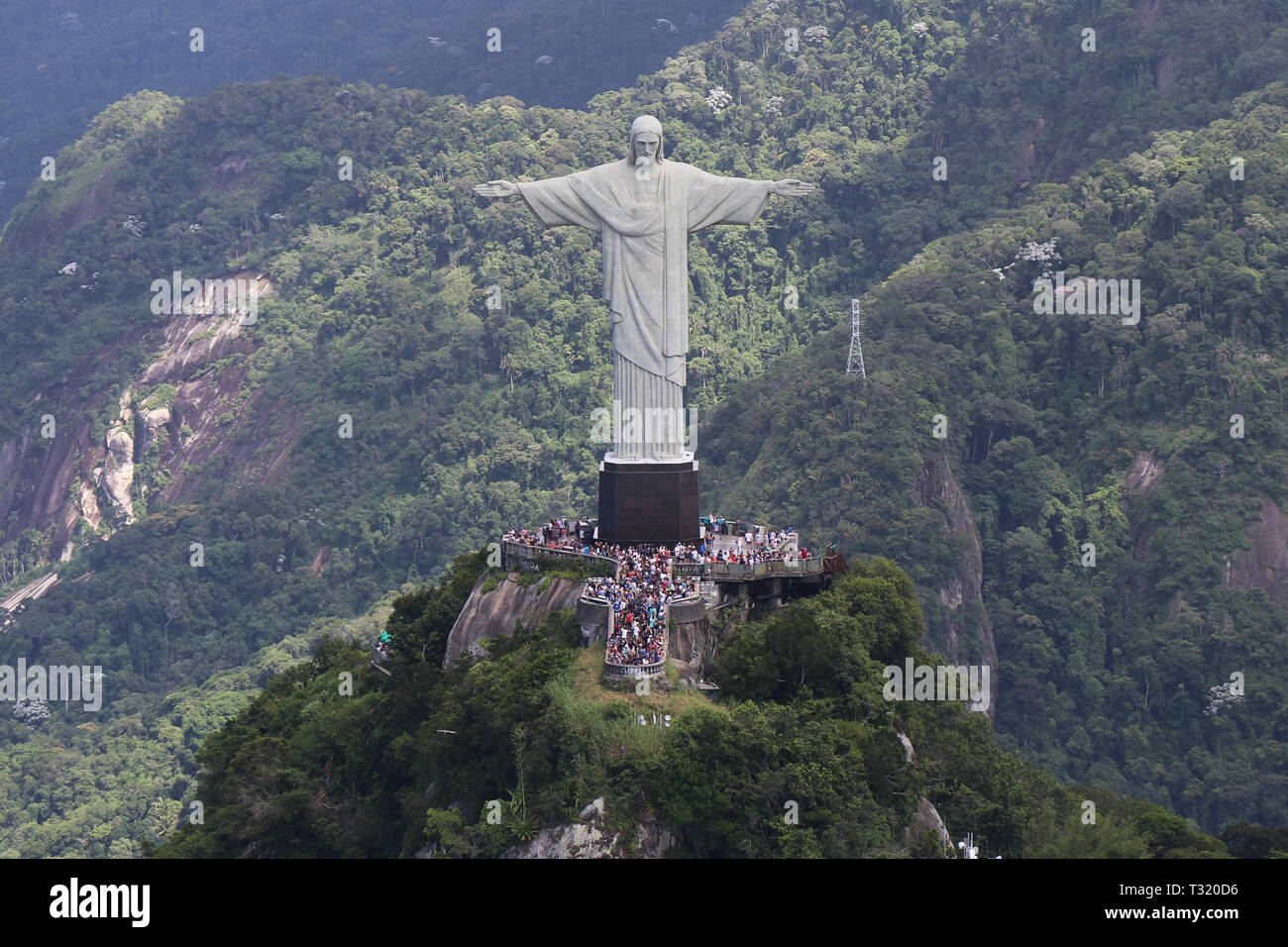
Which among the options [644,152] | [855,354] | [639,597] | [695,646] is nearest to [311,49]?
[855,354]

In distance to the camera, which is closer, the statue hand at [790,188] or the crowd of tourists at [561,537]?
the statue hand at [790,188]

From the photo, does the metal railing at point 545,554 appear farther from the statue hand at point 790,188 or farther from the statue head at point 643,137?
the statue hand at point 790,188

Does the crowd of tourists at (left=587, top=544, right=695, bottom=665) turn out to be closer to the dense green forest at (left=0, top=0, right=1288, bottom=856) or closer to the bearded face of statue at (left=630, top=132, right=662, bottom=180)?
the bearded face of statue at (left=630, top=132, right=662, bottom=180)

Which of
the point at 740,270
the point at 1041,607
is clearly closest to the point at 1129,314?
the point at 1041,607

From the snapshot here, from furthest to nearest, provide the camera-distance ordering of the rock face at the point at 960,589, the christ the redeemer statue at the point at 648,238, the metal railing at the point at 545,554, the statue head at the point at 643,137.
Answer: the rock face at the point at 960,589
the christ the redeemer statue at the point at 648,238
the statue head at the point at 643,137
the metal railing at the point at 545,554

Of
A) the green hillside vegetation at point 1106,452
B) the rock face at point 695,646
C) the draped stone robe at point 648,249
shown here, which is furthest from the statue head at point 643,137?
the green hillside vegetation at point 1106,452

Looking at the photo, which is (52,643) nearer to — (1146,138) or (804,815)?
(1146,138)

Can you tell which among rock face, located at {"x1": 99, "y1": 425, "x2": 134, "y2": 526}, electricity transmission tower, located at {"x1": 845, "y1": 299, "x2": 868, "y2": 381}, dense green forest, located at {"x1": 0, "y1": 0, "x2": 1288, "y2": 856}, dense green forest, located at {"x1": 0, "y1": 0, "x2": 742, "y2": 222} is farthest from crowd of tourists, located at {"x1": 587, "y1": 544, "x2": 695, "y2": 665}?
dense green forest, located at {"x1": 0, "y1": 0, "x2": 742, "y2": 222}

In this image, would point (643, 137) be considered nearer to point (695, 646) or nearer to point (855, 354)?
point (695, 646)
